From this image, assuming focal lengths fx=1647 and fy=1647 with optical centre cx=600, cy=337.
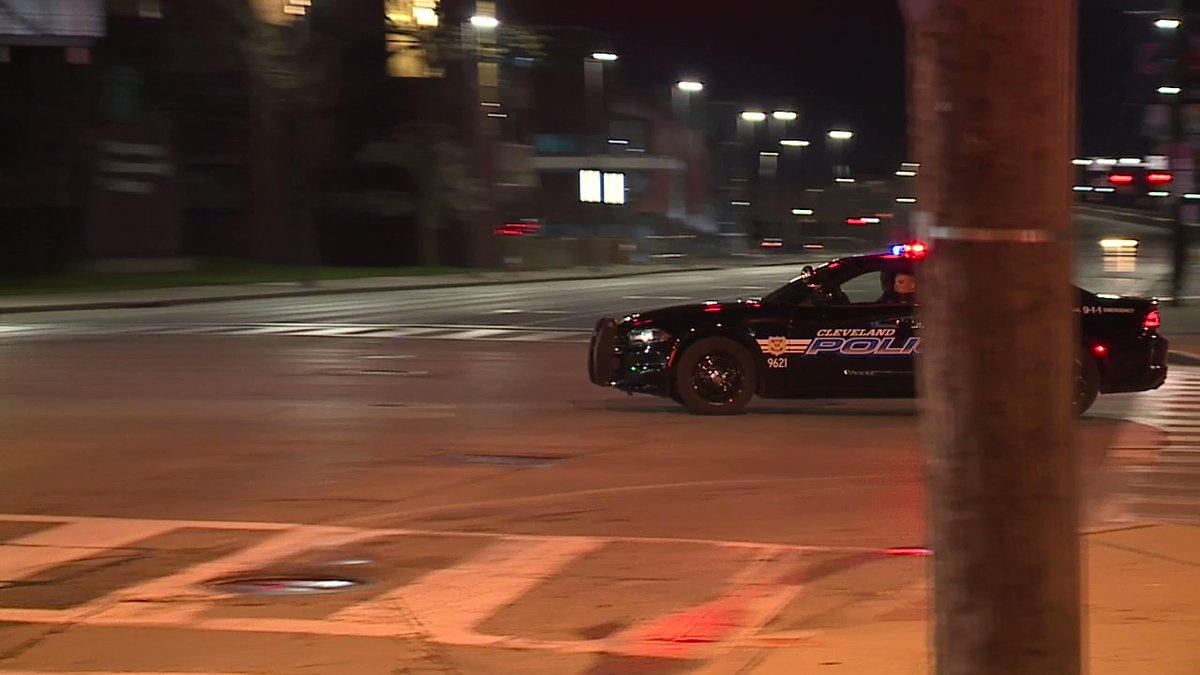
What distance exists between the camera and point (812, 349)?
632 inches

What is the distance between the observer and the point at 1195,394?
19.2 metres

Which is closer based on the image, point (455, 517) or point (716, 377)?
point (455, 517)

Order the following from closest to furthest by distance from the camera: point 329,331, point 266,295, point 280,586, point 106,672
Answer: point 106,672 → point 280,586 → point 329,331 → point 266,295

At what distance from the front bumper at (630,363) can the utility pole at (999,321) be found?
12250mm

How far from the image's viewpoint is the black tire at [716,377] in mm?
16172

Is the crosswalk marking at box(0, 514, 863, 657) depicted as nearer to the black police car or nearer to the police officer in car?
the black police car

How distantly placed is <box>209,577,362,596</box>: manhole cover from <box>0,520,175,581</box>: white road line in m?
1.21

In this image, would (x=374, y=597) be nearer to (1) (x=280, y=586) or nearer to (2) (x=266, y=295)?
(1) (x=280, y=586)

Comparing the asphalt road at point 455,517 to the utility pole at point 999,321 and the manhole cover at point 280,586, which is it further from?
the utility pole at point 999,321

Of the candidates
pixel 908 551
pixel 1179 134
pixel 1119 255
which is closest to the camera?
pixel 908 551

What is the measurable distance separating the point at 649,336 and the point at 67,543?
7.27 m

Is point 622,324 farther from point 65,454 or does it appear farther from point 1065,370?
point 1065,370

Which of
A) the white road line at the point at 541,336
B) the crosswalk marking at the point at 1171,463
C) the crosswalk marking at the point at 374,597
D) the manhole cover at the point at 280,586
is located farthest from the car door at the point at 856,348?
the white road line at the point at 541,336

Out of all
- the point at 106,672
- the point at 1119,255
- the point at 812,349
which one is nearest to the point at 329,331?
the point at 812,349
